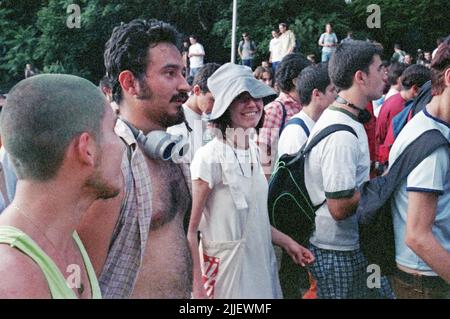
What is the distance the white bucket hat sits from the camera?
121 inches

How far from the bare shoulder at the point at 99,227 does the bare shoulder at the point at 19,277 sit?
61cm

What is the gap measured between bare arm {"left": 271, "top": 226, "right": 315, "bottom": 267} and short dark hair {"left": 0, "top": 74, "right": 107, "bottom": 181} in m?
1.68

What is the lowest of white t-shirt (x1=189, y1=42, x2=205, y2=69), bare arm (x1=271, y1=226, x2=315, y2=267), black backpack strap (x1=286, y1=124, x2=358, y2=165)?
white t-shirt (x1=189, y1=42, x2=205, y2=69)

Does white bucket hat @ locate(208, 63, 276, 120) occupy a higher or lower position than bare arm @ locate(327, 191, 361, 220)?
higher

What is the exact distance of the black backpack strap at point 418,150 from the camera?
95.0 inches

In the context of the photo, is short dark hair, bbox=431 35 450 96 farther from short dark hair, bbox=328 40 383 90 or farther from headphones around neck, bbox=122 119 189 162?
headphones around neck, bbox=122 119 189 162

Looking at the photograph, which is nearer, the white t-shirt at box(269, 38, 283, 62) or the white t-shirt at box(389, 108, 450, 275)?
the white t-shirt at box(389, 108, 450, 275)

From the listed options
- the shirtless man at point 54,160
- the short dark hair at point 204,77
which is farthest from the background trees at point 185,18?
the shirtless man at point 54,160

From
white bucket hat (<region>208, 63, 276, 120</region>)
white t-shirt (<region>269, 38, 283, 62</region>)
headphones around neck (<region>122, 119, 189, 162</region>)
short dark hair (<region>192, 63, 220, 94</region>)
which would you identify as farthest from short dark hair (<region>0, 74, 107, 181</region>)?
white t-shirt (<region>269, 38, 283, 62</region>)

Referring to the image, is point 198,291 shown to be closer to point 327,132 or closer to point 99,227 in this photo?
point 99,227

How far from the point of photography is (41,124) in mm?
1541

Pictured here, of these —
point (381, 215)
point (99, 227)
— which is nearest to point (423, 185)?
point (381, 215)

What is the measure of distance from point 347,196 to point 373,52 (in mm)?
897

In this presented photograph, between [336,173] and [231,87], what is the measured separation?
2.23 feet
